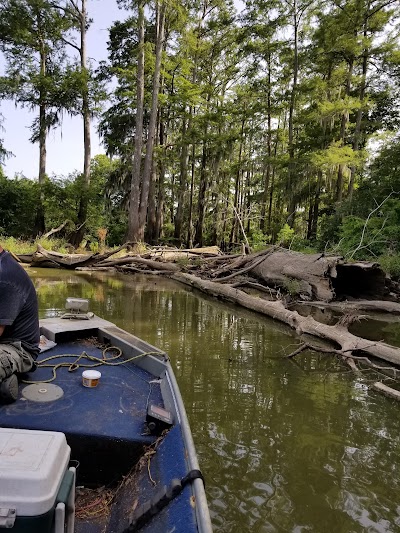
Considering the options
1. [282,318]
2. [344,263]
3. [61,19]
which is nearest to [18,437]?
[282,318]

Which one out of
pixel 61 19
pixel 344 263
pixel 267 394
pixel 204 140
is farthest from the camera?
pixel 204 140

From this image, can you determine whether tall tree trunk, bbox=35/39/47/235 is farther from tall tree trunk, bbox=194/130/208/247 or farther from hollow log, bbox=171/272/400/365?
hollow log, bbox=171/272/400/365

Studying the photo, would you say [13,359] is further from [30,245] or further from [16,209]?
[16,209]

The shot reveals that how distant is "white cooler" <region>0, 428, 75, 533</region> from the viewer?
140 cm

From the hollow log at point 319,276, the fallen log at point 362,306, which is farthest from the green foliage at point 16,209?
the fallen log at point 362,306

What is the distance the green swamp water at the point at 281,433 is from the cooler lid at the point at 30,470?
1533 millimetres

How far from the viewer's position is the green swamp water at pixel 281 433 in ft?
9.10

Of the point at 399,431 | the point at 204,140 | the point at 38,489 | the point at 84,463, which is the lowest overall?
the point at 399,431

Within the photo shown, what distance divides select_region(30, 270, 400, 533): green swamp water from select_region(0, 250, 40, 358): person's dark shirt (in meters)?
1.75

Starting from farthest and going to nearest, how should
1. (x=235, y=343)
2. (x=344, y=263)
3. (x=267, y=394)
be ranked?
(x=344, y=263), (x=235, y=343), (x=267, y=394)

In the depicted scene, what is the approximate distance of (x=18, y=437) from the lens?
1.63 m

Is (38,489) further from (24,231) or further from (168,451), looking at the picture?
(24,231)

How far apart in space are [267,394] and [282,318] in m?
3.61

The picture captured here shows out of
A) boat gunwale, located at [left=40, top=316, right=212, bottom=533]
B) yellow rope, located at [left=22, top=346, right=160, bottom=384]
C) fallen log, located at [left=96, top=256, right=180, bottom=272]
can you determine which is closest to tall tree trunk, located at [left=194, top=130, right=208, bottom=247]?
fallen log, located at [left=96, top=256, right=180, bottom=272]
